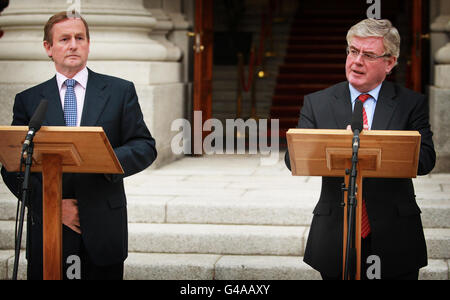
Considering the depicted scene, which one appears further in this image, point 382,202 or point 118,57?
point 118,57

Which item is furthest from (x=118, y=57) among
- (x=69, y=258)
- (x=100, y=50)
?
(x=69, y=258)

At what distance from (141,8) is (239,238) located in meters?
3.46

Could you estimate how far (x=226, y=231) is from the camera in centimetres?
652

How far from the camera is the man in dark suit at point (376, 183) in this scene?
3.55 m

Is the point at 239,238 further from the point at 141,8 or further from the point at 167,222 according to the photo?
the point at 141,8

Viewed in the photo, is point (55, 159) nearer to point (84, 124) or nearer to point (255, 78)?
point (84, 124)

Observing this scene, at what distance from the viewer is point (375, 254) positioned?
3607mm

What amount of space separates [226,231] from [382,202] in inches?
119

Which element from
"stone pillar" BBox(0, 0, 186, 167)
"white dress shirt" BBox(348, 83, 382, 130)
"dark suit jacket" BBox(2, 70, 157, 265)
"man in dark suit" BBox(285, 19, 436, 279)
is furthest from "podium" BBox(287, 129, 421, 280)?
"stone pillar" BBox(0, 0, 186, 167)

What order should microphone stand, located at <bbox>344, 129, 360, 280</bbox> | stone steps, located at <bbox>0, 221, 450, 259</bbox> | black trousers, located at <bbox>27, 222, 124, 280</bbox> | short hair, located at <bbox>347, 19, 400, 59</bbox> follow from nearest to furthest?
microphone stand, located at <bbox>344, 129, 360, 280</bbox>
short hair, located at <bbox>347, 19, 400, 59</bbox>
black trousers, located at <bbox>27, 222, 124, 280</bbox>
stone steps, located at <bbox>0, 221, 450, 259</bbox>

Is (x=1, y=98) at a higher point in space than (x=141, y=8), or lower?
lower

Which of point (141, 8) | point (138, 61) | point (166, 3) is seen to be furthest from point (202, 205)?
point (166, 3)

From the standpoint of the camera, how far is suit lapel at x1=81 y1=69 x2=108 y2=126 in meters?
3.75

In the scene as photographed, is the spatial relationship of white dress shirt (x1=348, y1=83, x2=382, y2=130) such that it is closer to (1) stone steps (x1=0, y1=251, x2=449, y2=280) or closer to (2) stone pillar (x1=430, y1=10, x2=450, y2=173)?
(1) stone steps (x1=0, y1=251, x2=449, y2=280)
